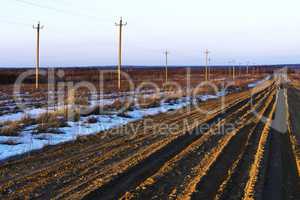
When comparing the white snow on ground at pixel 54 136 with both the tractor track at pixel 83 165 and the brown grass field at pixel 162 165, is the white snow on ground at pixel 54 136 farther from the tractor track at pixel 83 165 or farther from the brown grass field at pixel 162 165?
the tractor track at pixel 83 165

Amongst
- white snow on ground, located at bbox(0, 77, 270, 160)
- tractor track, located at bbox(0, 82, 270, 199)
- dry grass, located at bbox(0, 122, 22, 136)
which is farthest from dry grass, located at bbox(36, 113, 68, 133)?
tractor track, located at bbox(0, 82, 270, 199)

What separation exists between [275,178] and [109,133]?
786 centimetres

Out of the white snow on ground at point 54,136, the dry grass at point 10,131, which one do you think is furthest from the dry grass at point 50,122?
the dry grass at point 10,131

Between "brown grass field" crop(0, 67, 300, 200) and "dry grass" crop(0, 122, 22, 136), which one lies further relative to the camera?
"dry grass" crop(0, 122, 22, 136)

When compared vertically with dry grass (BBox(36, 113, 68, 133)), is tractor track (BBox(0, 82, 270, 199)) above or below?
below

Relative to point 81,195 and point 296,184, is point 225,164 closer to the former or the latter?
point 296,184

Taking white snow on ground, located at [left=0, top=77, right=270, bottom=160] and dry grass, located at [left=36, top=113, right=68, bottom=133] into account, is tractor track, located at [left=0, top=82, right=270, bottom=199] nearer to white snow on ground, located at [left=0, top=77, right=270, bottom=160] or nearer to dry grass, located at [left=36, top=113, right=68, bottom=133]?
white snow on ground, located at [left=0, top=77, right=270, bottom=160]

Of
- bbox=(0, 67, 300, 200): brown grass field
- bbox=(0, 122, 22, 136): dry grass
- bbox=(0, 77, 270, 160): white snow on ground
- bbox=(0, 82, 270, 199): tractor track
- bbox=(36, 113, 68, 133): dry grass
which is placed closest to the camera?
bbox=(0, 67, 300, 200): brown grass field

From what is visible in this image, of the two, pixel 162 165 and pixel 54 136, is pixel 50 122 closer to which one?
pixel 54 136

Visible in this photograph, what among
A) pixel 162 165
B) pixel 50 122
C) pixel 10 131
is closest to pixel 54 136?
pixel 10 131

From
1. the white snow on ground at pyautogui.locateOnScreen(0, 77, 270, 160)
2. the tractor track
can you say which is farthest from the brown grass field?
the white snow on ground at pyautogui.locateOnScreen(0, 77, 270, 160)

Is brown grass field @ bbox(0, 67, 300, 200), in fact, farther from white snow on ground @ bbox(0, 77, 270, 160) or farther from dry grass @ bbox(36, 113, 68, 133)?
white snow on ground @ bbox(0, 77, 270, 160)

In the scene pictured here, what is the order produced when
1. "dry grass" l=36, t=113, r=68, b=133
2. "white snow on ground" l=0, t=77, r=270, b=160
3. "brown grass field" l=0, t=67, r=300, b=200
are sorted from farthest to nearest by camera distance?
"dry grass" l=36, t=113, r=68, b=133, "white snow on ground" l=0, t=77, r=270, b=160, "brown grass field" l=0, t=67, r=300, b=200

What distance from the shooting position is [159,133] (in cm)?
1530
